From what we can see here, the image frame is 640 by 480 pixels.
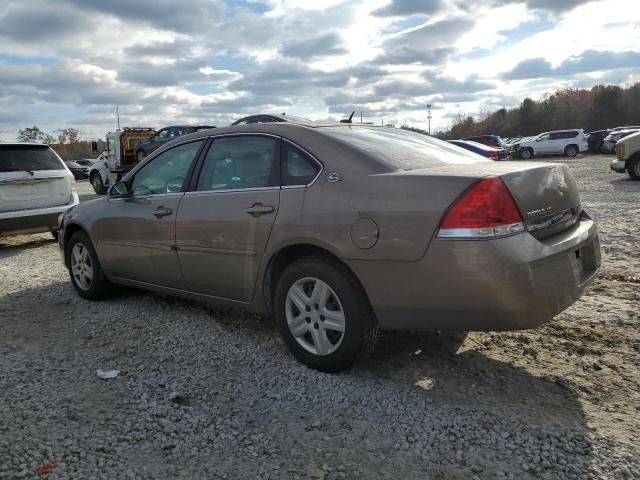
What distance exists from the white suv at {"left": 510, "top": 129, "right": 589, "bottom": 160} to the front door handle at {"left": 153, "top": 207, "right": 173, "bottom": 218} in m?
33.5

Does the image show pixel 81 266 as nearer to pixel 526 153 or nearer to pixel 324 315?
pixel 324 315

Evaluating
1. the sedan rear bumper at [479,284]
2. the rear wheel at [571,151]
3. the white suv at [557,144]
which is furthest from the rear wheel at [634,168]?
the rear wheel at [571,151]

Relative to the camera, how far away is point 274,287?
3.72m

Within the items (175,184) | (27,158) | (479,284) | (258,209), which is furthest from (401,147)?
(27,158)

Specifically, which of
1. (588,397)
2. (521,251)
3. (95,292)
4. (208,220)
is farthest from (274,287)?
(95,292)

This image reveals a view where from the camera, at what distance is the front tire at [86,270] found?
5289mm

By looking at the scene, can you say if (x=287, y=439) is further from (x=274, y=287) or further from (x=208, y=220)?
(x=208, y=220)

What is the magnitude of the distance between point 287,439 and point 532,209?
181 cm

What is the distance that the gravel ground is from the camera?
2.56m

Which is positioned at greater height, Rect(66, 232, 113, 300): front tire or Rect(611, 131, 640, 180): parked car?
Rect(611, 131, 640, 180): parked car

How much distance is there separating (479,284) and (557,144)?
115 feet

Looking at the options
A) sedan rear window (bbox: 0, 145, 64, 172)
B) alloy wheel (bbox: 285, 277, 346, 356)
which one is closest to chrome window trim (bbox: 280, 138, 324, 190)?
alloy wheel (bbox: 285, 277, 346, 356)

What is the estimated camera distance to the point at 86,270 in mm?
5406

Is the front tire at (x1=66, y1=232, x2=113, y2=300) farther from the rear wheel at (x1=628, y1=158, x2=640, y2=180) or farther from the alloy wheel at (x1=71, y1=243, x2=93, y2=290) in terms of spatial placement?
the rear wheel at (x1=628, y1=158, x2=640, y2=180)
